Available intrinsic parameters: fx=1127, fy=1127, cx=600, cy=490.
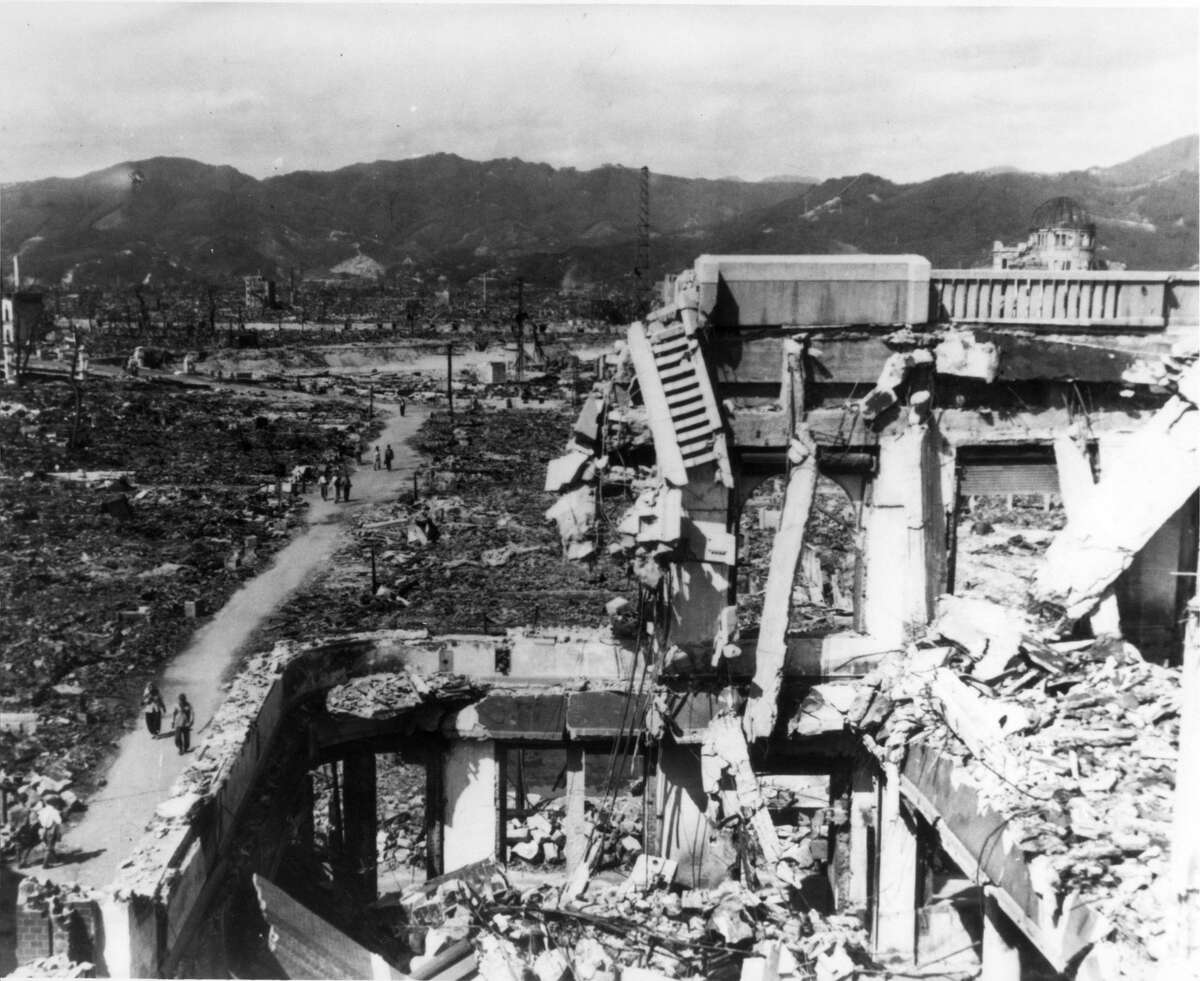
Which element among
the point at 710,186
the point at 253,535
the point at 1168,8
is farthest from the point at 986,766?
the point at 710,186

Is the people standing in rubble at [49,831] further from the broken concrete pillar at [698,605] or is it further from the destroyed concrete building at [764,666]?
the broken concrete pillar at [698,605]

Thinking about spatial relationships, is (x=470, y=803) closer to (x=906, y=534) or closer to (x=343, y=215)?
(x=906, y=534)

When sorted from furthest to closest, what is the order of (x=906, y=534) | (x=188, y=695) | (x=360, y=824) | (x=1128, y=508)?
(x=188, y=695), (x=360, y=824), (x=906, y=534), (x=1128, y=508)

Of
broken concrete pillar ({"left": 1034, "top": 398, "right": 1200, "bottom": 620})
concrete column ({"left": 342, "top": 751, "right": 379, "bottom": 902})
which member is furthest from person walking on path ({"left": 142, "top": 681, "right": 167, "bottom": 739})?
broken concrete pillar ({"left": 1034, "top": 398, "right": 1200, "bottom": 620})

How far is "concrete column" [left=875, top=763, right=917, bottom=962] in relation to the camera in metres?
16.2

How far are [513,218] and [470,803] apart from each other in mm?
162507

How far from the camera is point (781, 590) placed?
16.1 meters

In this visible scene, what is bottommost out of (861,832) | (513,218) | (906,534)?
(861,832)

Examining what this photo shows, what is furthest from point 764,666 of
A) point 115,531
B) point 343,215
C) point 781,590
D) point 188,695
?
point 343,215

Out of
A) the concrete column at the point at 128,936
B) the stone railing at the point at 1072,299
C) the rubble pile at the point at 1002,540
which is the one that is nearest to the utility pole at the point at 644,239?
the rubble pile at the point at 1002,540

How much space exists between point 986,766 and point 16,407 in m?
46.4

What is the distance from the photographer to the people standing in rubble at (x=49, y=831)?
48.3 feet

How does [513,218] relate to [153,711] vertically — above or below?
above

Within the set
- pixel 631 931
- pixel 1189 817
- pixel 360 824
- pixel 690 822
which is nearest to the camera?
pixel 1189 817
